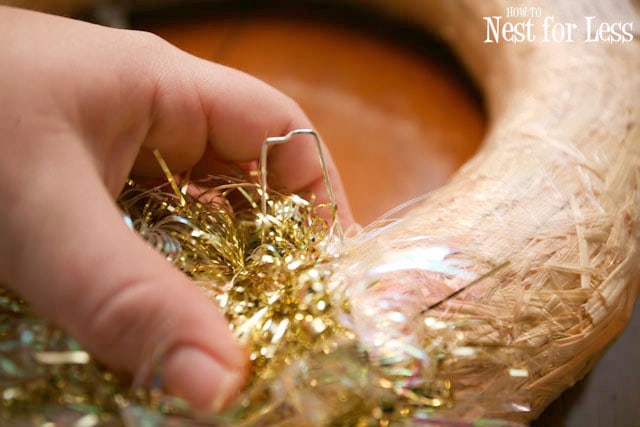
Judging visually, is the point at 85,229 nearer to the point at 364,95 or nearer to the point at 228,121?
the point at 228,121

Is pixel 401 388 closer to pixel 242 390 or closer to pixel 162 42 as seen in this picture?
pixel 242 390

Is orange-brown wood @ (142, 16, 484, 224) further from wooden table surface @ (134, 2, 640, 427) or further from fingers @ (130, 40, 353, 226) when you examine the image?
fingers @ (130, 40, 353, 226)

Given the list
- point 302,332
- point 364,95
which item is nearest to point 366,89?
point 364,95

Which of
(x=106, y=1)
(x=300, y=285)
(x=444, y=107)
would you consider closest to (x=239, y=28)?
(x=106, y=1)

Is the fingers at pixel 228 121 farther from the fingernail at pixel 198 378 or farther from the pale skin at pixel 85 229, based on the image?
the fingernail at pixel 198 378

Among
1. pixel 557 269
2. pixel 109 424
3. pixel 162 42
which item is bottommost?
pixel 109 424

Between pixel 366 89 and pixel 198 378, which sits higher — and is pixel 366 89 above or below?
above
